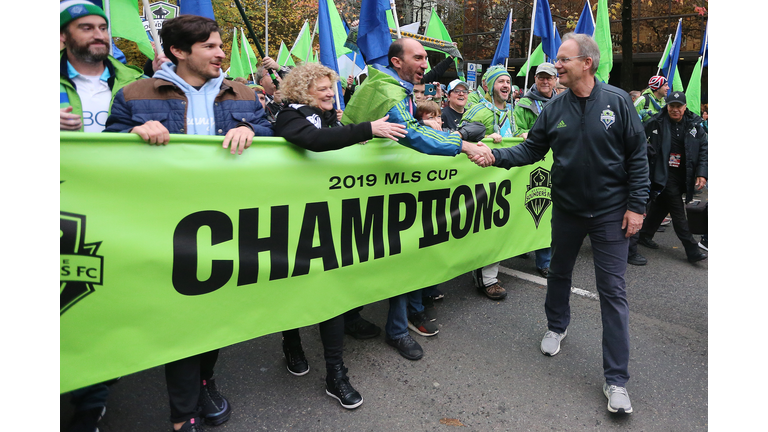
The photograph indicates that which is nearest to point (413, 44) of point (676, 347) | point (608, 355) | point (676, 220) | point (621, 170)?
point (621, 170)

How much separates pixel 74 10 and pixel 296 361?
2291 millimetres

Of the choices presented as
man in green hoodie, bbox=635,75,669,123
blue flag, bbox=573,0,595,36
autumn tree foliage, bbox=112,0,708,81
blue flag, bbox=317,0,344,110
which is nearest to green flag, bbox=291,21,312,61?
blue flag, bbox=317,0,344,110

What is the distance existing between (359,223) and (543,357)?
64.1 inches

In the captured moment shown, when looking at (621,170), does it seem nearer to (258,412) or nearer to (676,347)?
(676,347)

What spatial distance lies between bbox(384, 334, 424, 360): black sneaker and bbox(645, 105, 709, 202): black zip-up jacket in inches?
158

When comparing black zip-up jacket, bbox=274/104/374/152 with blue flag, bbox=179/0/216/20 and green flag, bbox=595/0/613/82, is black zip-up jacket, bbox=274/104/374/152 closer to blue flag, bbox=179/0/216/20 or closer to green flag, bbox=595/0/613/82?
blue flag, bbox=179/0/216/20

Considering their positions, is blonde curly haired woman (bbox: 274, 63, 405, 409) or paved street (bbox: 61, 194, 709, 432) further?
paved street (bbox: 61, 194, 709, 432)

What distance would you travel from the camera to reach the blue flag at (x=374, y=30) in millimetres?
4492

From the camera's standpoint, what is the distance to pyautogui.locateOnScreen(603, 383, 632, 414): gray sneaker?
9.27 feet

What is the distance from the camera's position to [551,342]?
3.58 m

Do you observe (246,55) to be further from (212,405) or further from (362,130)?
(212,405)

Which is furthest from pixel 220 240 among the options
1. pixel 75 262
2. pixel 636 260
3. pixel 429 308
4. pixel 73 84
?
pixel 636 260

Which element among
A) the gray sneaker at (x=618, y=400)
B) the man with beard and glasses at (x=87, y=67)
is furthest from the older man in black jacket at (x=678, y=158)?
the man with beard and glasses at (x=87, y=67)

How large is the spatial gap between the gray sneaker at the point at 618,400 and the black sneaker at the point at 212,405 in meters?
2.15
